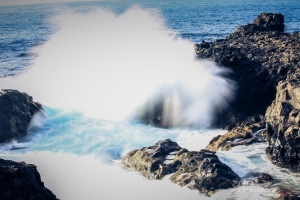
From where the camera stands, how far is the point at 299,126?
9758 millimetres

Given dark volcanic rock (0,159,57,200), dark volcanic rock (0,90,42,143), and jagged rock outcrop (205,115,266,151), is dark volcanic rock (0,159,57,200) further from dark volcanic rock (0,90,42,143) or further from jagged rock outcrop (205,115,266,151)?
dark volcanic rock (0,90,42,143)

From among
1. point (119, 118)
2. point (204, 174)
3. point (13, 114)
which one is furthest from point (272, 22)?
point (13, 114)

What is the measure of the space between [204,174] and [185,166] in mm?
824

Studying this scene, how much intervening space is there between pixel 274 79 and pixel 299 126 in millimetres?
5338

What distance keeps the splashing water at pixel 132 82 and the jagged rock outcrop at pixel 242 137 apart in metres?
2.44

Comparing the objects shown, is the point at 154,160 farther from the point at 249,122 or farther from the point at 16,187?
the point at 16,187

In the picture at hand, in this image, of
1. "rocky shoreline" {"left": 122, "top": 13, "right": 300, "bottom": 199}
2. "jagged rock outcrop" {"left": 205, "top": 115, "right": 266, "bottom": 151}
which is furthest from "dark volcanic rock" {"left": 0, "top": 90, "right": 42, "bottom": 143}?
"jagged rock outcrop" {"left": 205, "top": 115, "right": 266, "bottom": 151}

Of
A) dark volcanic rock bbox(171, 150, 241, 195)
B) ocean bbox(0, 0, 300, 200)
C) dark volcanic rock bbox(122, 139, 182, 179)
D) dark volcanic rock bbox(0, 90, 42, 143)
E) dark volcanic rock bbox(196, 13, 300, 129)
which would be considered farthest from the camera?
dark volcanic rock bbox(196, 13, 300, 129)

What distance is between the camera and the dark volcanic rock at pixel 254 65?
14.6 metres

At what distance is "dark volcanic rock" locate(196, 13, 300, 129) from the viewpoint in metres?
14.6

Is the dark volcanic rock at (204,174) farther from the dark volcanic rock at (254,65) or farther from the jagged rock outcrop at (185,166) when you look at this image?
the dark volcanic rock at (254,65)

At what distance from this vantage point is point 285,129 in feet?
33.1

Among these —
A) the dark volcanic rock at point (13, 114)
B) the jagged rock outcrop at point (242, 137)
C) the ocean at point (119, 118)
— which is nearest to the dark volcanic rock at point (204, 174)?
the ocean at point (119, 118)

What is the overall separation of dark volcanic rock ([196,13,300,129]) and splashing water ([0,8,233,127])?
56cm
